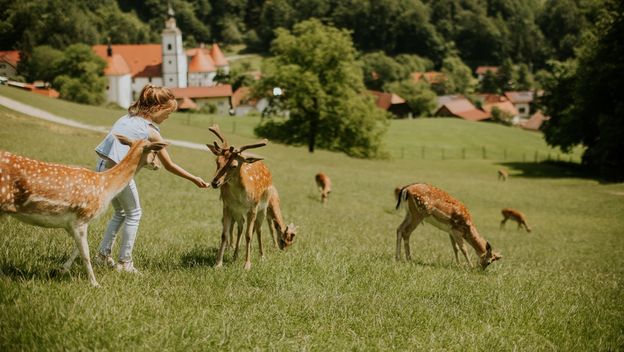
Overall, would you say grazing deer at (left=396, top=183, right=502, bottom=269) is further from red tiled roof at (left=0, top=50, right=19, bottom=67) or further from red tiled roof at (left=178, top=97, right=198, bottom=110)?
red tiled roof at (left=178, top=97, right=198, bottom=110)

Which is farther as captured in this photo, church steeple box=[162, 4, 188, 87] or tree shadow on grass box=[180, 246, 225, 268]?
church steeple box=[162, 4, 188, 87]

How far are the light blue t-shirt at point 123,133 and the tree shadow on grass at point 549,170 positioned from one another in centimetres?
4159

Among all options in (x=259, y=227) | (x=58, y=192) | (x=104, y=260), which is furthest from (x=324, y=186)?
(x=58, y=192)

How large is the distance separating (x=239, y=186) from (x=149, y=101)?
6.19ft

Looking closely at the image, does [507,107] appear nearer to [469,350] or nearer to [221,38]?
[221,38]

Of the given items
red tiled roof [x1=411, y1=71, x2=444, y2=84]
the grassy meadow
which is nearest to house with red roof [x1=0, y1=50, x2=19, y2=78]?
the grassy meadow

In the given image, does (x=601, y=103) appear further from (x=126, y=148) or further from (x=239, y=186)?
(x=126, y=148)

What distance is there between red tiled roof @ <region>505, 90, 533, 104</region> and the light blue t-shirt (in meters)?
130

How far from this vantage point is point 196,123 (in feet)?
217

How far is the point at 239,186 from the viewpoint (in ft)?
26.6

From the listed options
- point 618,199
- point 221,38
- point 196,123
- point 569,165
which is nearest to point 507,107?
point 569,165

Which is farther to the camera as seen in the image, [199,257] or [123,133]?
[199,257]

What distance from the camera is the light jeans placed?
6.90m

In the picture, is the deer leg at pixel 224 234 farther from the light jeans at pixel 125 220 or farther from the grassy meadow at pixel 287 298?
the light jeans at pixel 125 220
